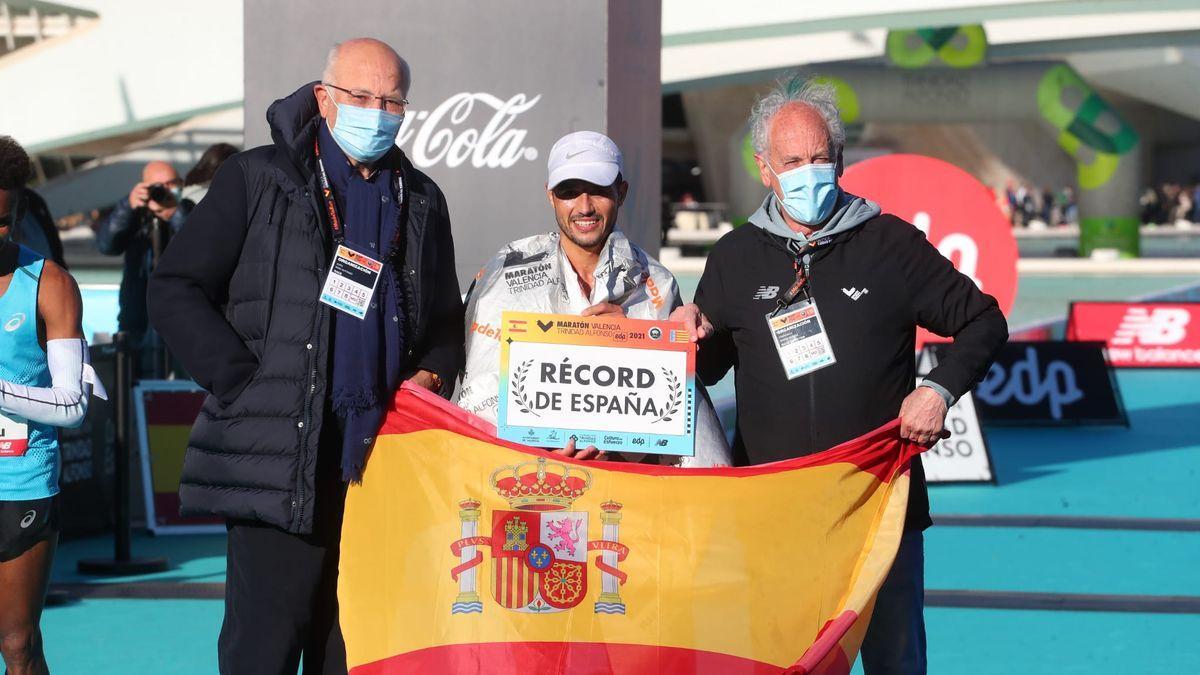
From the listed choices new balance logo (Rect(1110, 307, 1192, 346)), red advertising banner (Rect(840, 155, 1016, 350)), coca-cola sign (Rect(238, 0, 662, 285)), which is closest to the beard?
coca-cola sign (Rect(238, 0, 662, 285))

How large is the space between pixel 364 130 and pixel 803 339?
126cm

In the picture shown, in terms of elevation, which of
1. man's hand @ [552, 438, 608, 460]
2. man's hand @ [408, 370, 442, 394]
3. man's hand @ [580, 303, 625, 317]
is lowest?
man's hand @ [552, 438, 608, 460]

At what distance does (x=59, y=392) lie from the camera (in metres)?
4.35

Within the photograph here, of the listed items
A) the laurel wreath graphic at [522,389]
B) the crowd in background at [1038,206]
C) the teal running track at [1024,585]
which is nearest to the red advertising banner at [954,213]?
the teal running track at [1024,585]

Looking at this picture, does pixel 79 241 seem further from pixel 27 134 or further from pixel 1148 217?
pixel 1148 217

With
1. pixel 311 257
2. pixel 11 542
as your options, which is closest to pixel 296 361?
pixel 311 257

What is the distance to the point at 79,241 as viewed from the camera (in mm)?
45438

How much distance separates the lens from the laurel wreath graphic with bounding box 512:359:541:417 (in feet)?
13.1

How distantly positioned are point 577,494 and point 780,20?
2282cm

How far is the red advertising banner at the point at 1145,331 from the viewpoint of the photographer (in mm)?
17125

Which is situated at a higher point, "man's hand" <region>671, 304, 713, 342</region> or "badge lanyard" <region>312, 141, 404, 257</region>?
"badge lanyard" <region>312, 141, 404, 257</region>

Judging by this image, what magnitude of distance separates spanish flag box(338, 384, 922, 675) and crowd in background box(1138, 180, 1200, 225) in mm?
57338

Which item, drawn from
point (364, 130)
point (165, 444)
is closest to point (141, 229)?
point (165, 444)

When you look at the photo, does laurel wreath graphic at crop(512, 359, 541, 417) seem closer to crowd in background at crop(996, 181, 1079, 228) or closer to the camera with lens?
the camera with lens
